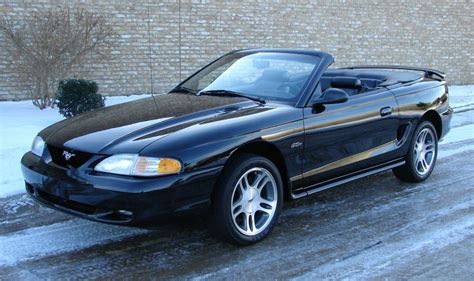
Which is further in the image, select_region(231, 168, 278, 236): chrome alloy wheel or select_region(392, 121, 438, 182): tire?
select_region(392, 121, 438, 182): tire

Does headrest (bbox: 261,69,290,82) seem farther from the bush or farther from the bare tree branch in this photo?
the bare tree branch

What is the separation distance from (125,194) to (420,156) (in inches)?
147

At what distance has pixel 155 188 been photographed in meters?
3.62

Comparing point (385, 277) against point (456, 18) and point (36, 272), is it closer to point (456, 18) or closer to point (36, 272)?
point (36, 272)

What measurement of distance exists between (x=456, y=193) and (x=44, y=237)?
13.3 feet

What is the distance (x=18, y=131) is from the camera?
8.16 meters

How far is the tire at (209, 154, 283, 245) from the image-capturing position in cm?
399

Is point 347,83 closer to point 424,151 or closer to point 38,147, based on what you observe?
point 424,151

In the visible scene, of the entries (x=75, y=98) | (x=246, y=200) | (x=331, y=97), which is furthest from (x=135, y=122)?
(x=75, y=98)

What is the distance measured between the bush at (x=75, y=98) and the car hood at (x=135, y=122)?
13.4 ft

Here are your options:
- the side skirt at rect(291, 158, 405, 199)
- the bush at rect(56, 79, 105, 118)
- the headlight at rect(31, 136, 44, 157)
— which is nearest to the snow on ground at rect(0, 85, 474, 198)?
the bush at rect(56, 79, 105, 118)

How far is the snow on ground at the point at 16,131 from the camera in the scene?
19.5 feet

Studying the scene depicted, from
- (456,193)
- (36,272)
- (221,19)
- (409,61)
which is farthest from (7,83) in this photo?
(409,61)

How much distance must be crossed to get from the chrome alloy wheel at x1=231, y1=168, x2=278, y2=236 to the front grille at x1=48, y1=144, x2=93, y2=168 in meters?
1.12
